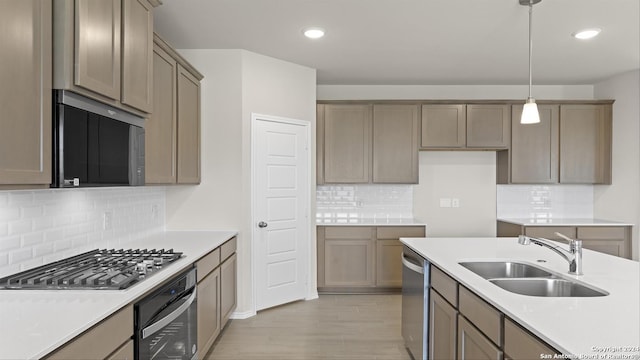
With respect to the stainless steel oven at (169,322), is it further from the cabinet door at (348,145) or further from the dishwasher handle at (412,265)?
the cabinet door at (348,145)

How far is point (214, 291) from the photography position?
9.83 ft

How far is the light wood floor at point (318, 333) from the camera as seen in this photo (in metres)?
3.07

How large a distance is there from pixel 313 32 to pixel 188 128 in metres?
1.39

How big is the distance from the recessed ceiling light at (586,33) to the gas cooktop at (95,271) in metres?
3.74

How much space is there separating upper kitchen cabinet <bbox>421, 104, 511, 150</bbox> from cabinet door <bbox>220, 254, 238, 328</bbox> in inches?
111

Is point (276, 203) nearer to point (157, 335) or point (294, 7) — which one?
point (294, 7)

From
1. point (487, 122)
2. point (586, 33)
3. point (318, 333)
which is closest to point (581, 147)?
point (487, 122)

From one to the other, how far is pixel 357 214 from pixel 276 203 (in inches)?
59.2

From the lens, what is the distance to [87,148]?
5.88ft

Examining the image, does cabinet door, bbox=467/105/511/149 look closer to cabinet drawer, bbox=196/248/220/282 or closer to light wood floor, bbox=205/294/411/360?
light wood floor, bbox=205/294/411/360

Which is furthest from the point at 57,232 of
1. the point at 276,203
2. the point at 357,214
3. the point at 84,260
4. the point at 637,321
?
the point at 357,214

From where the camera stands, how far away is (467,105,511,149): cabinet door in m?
4.92

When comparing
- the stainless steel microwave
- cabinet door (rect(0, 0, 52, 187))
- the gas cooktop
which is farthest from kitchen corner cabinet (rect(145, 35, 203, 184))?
cabinet door (rect(0, 0, 52, 187))

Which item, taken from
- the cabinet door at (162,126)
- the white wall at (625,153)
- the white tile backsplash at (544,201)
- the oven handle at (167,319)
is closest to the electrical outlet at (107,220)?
the cabinet door at (162,126)
